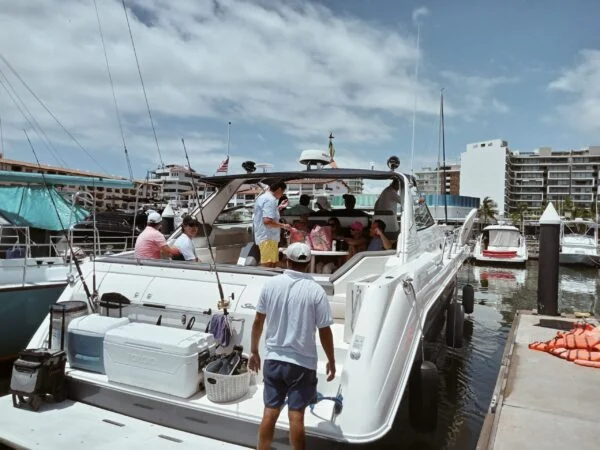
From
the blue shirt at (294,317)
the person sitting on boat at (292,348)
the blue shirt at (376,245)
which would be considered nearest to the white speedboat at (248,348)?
the person sitting on boat at (292,348)

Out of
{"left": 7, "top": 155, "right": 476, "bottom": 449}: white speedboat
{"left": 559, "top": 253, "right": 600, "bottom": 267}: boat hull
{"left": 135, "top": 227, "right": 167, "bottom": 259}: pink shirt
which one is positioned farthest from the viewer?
{"left": 559, "top": 253, "right": 600, "bottom": 267}: boat hull

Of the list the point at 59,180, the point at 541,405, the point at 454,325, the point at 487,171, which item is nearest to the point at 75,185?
the point at 59,180

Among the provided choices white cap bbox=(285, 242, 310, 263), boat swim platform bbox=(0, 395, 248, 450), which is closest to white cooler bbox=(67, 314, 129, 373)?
boat swim platform bbox=(0, 395, 248, 450)

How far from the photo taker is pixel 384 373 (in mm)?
3041

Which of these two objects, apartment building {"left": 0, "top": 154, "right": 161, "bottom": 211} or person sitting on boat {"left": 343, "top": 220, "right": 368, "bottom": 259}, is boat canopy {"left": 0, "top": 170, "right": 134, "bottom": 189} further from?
person sitting on boat {"left": 343, "top": 220, "right": 368, "bottom": 259}

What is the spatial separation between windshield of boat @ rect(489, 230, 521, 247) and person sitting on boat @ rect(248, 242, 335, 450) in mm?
30264

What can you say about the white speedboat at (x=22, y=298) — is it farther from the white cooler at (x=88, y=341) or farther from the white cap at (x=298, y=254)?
the white cap at (x=298, y=254)

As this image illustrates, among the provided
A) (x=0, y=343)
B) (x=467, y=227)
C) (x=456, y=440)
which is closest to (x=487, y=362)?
(x=467, y=227)

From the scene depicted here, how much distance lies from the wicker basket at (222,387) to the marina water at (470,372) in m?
0.95

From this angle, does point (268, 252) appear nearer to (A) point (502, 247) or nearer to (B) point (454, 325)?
(B) point (454, 325)

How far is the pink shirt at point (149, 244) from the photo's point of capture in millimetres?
5215

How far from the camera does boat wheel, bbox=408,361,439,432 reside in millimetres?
3527

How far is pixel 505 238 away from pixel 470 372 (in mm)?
25273

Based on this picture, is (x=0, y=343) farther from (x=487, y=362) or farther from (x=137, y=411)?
(x=487, y=362)
